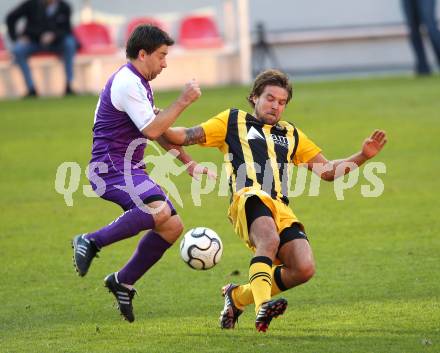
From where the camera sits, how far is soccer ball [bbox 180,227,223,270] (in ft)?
25.6

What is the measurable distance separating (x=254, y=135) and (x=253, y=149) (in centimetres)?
10

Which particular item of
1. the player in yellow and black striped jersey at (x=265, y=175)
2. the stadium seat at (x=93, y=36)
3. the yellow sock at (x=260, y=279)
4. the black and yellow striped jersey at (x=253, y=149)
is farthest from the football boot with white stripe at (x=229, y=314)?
the stadium seat at (x=93, y=36)

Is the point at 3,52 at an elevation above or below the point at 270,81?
below

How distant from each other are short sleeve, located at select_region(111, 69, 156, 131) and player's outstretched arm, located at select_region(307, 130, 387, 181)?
1.22 m

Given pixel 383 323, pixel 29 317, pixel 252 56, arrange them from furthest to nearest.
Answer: pixel 252 56, pixel 29 317, pixel 383 323

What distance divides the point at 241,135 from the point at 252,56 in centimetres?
2290

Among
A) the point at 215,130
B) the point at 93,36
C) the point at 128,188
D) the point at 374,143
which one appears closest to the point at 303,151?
the point at 374,143

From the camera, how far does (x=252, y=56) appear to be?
30.5m

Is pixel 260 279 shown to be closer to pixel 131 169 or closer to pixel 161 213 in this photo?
pixel 161 213

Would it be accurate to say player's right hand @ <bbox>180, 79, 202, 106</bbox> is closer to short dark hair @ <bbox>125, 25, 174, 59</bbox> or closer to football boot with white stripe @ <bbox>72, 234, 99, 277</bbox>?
short dark hair @ <bbox>125, 25, 174, 59</bbox>

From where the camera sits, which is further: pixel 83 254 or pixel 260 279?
pixel 83 254

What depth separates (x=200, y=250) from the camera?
7.79 m

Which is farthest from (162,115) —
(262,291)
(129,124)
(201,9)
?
(201,9)

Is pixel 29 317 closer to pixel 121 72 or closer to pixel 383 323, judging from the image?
pixel 121 72
